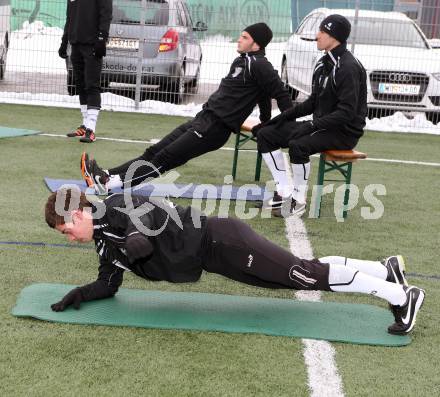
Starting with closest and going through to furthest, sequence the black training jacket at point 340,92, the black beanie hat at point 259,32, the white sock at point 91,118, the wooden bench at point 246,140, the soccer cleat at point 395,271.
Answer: the soccer cleat at point 395,271
the black training jacket at point 340,92
the black beanie hat at point 259,32
the wooden bench at point 246,140
the white sock at point 91,118

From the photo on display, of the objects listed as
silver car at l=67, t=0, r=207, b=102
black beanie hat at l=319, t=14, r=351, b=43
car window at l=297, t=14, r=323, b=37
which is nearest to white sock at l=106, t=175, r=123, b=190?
black beanie hat at l=319, t=14, r=351, b=43

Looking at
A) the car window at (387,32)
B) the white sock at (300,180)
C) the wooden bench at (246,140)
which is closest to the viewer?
the white sock at (300,180)

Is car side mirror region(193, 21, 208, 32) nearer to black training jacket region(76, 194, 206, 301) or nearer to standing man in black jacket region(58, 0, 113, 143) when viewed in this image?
standing man in black jacket region(58, 0, 113, 143)

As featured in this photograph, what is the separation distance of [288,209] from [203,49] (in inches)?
260

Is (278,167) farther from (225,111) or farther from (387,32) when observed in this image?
(387,32)

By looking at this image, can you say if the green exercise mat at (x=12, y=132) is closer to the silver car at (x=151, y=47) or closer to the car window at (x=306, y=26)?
the silver car at (x=151, y=47)

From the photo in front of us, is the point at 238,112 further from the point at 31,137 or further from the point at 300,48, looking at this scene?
the point at 300,48

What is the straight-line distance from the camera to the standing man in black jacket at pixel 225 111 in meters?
7.54

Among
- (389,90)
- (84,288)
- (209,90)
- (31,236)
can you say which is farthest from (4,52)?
(84,288)

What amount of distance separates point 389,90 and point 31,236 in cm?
799

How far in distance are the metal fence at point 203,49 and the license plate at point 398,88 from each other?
0.05 feet

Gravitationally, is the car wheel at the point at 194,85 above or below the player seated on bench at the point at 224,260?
above

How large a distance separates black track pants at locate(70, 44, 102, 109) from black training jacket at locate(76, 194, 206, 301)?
599 cm

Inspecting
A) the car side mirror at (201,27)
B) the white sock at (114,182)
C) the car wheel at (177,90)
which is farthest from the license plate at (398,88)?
the white sock at (114,182)
